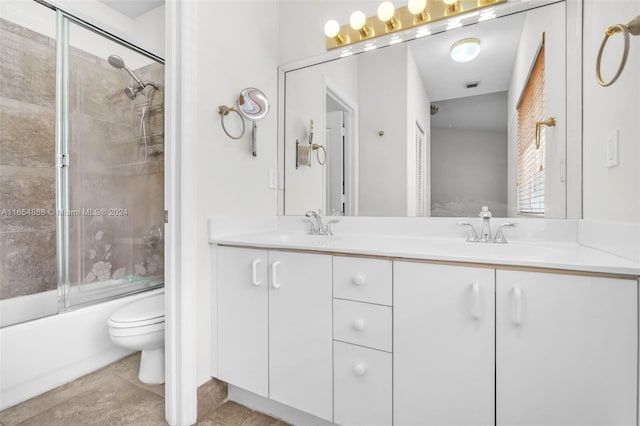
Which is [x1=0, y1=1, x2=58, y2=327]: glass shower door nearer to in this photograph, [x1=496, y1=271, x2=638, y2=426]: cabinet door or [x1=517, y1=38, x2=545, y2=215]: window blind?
Result: [x1=496, y1=271, x2=638, y2=426]: cabinet door

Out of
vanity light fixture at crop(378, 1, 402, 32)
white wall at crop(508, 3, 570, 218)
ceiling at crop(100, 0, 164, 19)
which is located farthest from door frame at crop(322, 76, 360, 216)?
ceiling at crop(100, 0, 164, 19)

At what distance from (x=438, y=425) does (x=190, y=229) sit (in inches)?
46.4

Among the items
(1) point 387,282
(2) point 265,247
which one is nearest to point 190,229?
(2) point 265,247

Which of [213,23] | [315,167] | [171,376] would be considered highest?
[213,23]

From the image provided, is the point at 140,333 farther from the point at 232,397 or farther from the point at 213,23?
the point at 213,23

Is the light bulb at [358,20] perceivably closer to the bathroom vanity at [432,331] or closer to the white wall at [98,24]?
the bathroom vanity at [432,331]

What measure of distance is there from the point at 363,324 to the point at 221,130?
43.5 inches

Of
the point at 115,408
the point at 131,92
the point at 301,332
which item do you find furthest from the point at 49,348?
the point at 131,92

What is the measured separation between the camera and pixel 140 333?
1472mm

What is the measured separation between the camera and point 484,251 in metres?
1.18

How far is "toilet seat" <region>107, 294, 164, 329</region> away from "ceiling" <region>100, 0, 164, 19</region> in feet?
7.32

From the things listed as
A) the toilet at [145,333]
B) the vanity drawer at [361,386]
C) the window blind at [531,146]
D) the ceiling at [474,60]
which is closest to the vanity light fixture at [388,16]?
the ceiling at [474,60]

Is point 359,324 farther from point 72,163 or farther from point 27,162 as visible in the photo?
point 27,162

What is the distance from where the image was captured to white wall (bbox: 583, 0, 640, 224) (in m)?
0.83
